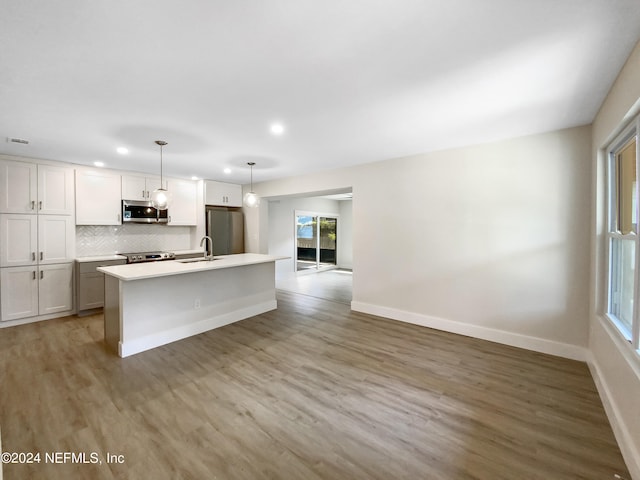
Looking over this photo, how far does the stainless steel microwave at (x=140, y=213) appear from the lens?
195 inches

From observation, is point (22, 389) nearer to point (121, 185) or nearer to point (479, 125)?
point (121, 185)

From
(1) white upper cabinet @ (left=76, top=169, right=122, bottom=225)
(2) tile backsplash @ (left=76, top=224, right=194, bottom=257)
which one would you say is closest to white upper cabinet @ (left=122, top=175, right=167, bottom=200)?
(1) white upper cabinet @ (left=76, top=169, right=122, bottom=225)

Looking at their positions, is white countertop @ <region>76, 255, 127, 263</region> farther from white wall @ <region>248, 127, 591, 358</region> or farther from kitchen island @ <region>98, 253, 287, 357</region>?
white wall @ <region>248, 127, 591, 358</region>

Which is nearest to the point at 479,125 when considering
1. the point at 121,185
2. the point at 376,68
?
the point at 376,68

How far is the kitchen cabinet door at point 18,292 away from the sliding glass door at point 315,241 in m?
5.68

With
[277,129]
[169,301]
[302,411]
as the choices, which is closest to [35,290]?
[169,301]

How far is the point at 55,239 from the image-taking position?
14.1 feet

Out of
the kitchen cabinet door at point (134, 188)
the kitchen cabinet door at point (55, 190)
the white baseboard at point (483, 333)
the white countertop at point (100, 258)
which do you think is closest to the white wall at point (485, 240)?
the white baseboard at point (483, 333)

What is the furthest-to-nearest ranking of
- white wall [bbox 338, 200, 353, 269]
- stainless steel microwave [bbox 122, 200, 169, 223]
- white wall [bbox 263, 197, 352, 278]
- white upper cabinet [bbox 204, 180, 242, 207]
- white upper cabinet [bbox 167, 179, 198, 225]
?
white wall [bbox 338, 200, 353, 269], white wall [bbox 263, 197, 352, 278], white upper cabinet [bbox 204, 180, 242, 207], white upper cabinet [bbox 167, 179, 198, 225], stainless steel microwave [bbox 122, 200, 169, 223]

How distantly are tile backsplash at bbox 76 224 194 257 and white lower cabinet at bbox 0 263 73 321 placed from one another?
52cm

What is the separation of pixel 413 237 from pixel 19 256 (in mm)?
5731

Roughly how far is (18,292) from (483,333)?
21.2 feet

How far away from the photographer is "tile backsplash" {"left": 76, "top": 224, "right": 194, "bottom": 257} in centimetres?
483

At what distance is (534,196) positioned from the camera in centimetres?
318
